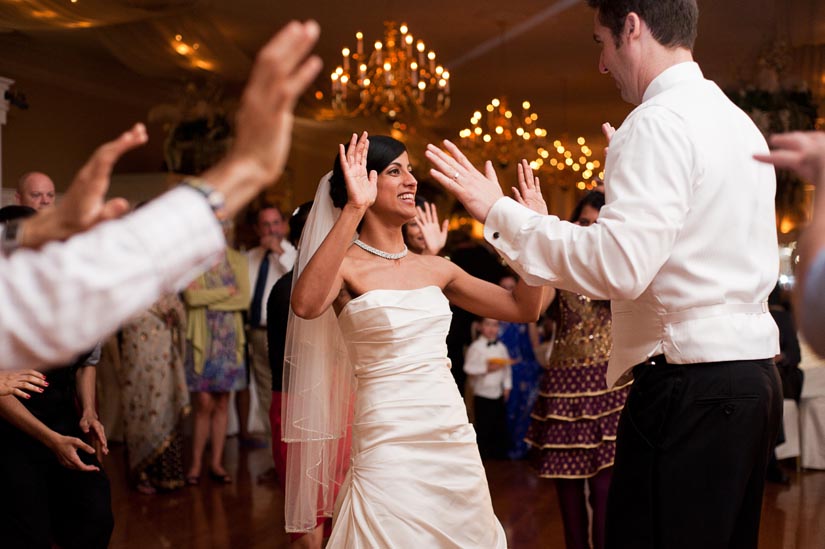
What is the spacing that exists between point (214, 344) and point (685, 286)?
463 centimetres

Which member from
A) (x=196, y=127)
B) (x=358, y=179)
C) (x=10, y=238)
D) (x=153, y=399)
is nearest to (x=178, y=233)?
(x=10, y=238)

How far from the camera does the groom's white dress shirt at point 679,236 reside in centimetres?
174

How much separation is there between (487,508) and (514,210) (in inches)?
43.4

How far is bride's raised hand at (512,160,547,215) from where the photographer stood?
97.4 inches

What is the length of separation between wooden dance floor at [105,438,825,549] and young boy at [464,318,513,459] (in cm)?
40

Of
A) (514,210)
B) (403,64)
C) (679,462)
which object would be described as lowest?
(679,462)

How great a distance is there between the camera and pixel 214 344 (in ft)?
19.9

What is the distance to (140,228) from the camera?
1.05 m

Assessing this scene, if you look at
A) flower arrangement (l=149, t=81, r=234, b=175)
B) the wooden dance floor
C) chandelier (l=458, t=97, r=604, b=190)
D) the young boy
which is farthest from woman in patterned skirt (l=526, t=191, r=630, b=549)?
flower arrangement (l=149, t=81, r=234, b=175)

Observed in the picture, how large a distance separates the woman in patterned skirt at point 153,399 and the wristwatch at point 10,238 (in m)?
4.57

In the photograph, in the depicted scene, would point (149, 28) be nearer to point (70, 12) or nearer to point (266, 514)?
point (70, 12)

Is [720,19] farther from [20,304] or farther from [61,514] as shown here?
[20,304]

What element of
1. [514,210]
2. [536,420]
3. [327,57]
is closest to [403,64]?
[327,57]

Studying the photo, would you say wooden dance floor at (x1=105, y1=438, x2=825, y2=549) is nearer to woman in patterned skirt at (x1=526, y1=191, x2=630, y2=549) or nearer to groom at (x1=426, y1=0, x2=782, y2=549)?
woman in patterned skirt at (x1=526, y1=191, x2=630, y2=549)
